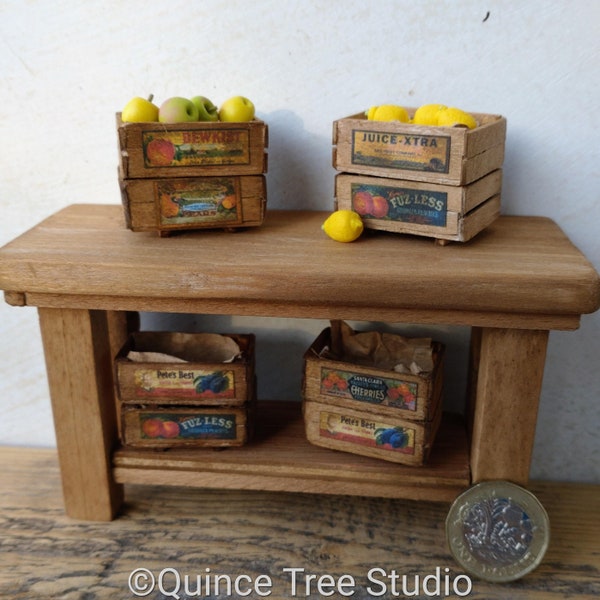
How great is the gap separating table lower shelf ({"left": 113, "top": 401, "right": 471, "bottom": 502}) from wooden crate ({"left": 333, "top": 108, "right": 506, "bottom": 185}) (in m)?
0.54

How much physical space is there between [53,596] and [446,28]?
1274 mm

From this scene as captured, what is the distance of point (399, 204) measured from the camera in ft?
4.08

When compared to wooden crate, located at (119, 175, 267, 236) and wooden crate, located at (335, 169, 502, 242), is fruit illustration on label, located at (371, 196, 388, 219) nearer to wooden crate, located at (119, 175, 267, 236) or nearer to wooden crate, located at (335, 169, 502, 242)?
wooden crate, located at (335, 169, 502, 242)

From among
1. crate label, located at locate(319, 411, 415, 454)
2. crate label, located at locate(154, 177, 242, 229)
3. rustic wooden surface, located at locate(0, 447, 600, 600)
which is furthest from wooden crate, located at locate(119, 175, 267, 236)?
rustic wooden surface, located at locate(0, 447, 600, 600)

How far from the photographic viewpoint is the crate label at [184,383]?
1334mm

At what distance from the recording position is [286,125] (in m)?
1.44

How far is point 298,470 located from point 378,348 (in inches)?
11.7

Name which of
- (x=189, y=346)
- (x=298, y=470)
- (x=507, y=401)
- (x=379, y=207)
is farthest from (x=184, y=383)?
(x=507, y=401)

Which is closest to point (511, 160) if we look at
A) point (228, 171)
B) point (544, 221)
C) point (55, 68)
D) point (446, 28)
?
point (544, 221)

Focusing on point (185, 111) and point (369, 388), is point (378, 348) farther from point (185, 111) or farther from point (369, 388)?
point (185, 111)

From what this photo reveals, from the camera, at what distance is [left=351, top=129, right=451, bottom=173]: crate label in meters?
1.18

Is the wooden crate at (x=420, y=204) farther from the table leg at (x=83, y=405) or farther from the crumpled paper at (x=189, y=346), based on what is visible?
the table leg at (x=83, y=405)

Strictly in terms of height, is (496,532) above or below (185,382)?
below

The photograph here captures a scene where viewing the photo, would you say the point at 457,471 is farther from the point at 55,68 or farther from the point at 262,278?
the point at 55,68
